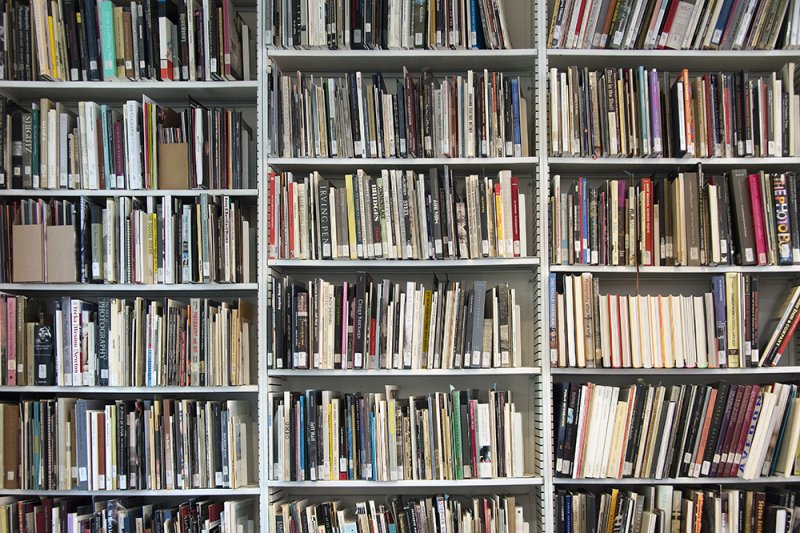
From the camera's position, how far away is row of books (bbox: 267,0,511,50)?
287 cm

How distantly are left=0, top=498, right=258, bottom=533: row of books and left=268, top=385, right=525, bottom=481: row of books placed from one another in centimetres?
27

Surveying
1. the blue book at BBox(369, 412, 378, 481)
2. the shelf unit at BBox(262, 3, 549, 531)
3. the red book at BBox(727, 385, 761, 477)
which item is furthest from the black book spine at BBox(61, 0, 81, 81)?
the red book at BBox(727, 385, 761, 477)

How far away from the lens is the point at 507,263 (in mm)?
2873

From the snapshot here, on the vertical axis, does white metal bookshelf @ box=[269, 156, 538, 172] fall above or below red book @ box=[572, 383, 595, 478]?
above

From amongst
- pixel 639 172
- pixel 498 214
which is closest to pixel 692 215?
pixel 639 172

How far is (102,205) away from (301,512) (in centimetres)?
139

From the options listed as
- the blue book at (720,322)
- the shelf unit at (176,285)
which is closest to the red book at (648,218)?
the blue book at (720,322)

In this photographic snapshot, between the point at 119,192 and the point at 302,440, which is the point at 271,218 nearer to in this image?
the point at 119,192

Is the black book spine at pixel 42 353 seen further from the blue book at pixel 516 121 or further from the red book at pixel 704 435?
the red book at pixel 704 435

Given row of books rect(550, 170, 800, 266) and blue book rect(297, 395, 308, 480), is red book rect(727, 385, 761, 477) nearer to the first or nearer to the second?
row of books rect(550, 170, 800, 266)

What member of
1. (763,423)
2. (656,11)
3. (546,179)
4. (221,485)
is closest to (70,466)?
(221,485)

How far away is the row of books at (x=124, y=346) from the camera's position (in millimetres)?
2838

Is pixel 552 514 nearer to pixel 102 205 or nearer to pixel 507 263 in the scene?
pixel 507 263

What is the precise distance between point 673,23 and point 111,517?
8.78 feet
